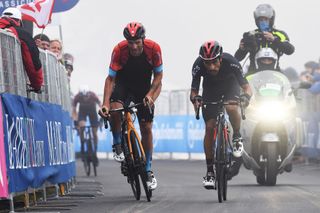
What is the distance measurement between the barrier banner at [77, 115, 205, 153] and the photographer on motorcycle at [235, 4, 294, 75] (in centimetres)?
1499

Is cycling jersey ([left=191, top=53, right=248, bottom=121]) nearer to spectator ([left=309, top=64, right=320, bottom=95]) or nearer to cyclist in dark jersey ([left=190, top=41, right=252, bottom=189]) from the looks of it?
cyclist in dark jersey ([left=190, top=41, right=252, bottom=189])

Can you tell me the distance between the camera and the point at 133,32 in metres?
14.0

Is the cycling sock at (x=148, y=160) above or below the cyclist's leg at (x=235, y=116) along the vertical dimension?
below

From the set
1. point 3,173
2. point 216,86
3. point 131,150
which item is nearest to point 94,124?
point 216,86

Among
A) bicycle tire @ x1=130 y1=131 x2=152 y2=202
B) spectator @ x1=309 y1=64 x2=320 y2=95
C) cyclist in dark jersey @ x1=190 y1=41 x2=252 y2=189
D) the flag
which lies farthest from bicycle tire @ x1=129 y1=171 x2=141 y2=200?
spectator @ x1=309 y1=64 x2=320 y2=95

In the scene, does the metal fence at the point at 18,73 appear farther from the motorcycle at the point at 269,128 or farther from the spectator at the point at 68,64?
the spectator at the point at 68,64

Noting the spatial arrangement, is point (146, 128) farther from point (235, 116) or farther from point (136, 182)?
point (235, 116)

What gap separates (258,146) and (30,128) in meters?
4.41

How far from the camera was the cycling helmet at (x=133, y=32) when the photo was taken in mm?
13992

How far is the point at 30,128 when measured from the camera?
45.4ft

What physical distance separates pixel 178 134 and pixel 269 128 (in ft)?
57.5

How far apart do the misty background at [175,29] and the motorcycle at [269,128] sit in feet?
119

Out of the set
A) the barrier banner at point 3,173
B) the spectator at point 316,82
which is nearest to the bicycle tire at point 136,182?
the barrier banner at point 3,173

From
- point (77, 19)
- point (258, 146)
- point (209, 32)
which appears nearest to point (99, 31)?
point (77, 19)
